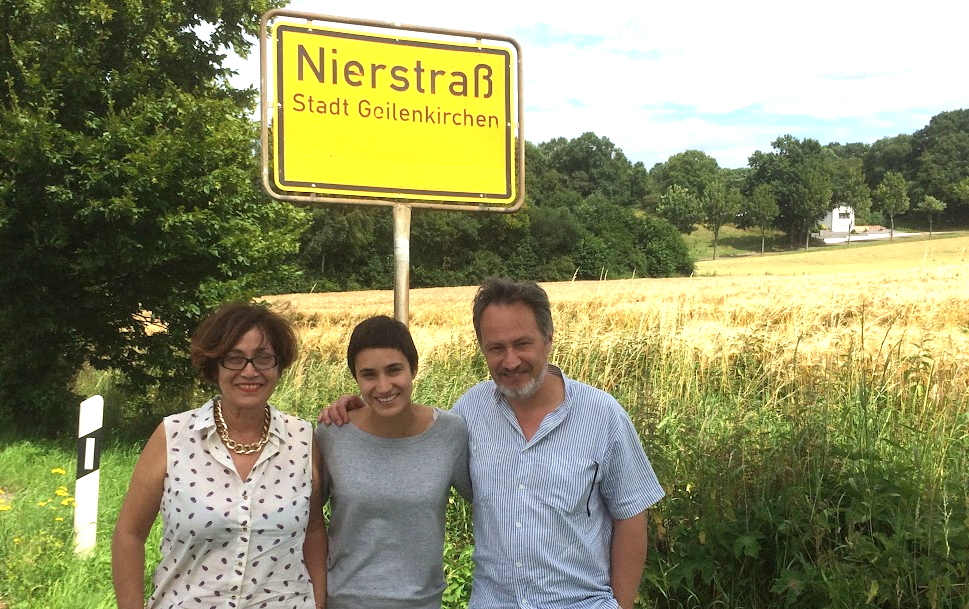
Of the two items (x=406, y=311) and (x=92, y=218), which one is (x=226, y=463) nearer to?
(x=406, y=311)

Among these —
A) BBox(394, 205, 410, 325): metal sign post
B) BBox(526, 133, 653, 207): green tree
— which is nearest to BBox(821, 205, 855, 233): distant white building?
BBox(526, 133, 653, 207): green tree

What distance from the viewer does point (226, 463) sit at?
1972 millimetres

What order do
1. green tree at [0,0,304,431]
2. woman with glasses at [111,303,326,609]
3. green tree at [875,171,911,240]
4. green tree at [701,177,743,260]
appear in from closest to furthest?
woman with glasses at [111,303,326,609], green tree at [0,0,304,431], green tree at [701,177,743,260], green tree at [875,171,911,240]

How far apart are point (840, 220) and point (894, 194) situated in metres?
7.91

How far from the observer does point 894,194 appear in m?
87.8

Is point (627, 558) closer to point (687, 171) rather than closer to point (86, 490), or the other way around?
point (86, 490)

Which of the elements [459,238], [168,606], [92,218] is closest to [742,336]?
[168,606]

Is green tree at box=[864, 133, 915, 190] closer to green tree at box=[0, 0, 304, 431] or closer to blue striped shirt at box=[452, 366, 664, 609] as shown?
green tree at box=[0, 0, 304, 431]

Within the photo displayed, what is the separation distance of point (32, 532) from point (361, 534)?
10.8ft

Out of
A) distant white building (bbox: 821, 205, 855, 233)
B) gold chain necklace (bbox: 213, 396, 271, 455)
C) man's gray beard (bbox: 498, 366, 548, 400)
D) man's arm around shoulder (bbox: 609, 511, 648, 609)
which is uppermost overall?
distant white building (bbox: 821, 205, 855, 233)

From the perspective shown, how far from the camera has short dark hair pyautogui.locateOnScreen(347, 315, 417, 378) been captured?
2.11m

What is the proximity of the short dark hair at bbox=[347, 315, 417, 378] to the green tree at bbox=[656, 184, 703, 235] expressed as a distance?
87.0m

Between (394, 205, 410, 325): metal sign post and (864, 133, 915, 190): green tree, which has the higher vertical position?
(864, 133, 915, 190): green tree

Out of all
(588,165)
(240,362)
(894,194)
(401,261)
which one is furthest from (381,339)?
(894,194)
